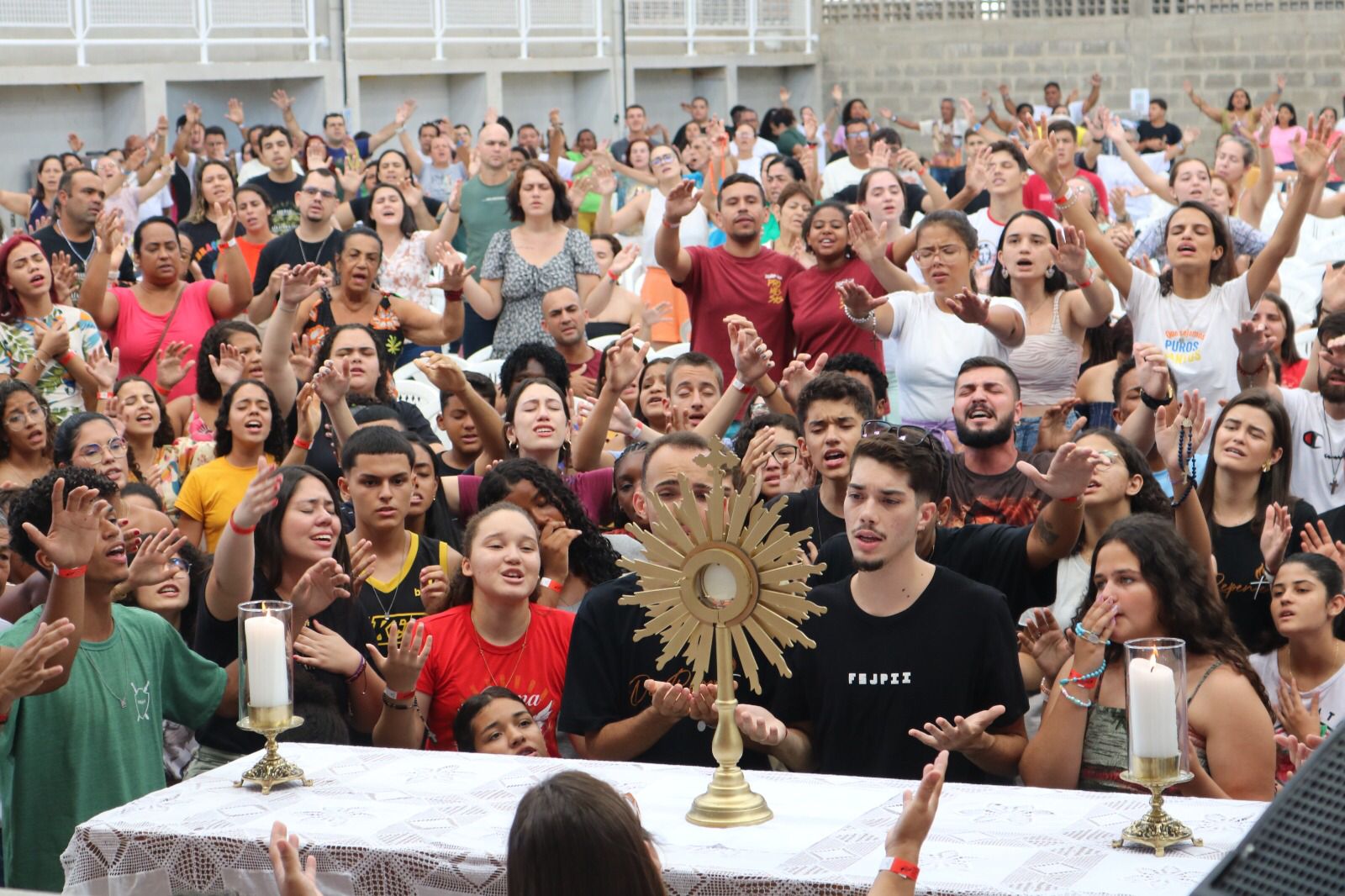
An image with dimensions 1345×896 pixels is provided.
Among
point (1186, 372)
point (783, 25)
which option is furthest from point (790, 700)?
point (783, 25)

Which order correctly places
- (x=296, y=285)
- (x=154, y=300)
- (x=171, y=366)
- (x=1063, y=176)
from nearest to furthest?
(x=296, y=285) → (x=171, y=366) → (x=154, y=300) → (x=1063, y=176)

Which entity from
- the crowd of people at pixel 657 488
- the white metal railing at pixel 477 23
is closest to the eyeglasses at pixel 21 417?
the crowd of people at pixel 657 488

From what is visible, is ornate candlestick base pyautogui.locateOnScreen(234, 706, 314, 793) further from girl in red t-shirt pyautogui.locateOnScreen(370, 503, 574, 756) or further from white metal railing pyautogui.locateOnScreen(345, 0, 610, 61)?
white metal railing pyautogui.locateOnScreen(345, 0, 610, 61)

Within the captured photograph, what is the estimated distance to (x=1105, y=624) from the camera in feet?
11.9

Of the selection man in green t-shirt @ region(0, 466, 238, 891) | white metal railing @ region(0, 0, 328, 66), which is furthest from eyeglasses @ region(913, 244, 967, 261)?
white metal railing @ region(0, 0, 328, 66)

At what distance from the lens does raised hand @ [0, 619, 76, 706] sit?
3711 mm

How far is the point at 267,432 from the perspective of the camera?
6180mm

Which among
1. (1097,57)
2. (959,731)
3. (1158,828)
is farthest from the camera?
(1097,57)

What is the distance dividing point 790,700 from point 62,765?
5.65ft

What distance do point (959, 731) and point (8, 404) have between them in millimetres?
3884


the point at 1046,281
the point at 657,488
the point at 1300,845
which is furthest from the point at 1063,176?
the point at 1300,845

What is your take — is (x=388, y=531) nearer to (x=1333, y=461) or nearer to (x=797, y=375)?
(x=797, y=375)

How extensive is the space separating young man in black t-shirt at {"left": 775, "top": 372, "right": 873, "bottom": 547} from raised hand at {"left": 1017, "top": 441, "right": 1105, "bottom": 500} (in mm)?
643

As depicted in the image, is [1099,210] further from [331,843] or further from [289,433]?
[331,843]
